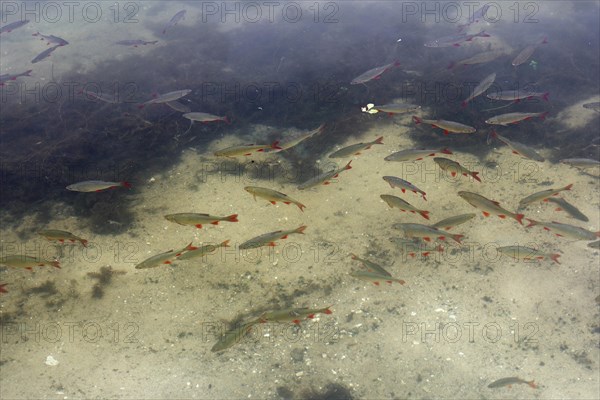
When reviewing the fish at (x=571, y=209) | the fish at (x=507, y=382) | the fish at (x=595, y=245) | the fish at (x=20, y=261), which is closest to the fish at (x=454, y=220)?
the fish at (x=571, y=209)

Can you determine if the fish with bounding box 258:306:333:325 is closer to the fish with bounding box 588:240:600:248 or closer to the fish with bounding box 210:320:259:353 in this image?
the fish with bounding box 210:320:259:353

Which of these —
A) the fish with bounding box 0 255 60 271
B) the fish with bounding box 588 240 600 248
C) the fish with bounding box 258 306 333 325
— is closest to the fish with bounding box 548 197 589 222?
the fish with bounding box 588 240 600 248

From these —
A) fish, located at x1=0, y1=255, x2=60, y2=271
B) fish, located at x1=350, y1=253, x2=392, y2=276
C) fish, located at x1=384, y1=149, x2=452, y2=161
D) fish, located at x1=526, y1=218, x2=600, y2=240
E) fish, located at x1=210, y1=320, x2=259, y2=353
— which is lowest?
fish, located at x1=210, y1=320, x2=259, y2=353

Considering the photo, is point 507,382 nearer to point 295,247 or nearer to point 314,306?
point 314,306

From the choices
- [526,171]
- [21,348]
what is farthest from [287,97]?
[21,348]

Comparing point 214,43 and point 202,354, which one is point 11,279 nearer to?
point 202,354

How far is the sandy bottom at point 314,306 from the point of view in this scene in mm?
4984

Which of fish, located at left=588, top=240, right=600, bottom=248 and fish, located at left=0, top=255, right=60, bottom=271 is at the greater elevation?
fish, located at left=588, top=240, right=600, bottom=248

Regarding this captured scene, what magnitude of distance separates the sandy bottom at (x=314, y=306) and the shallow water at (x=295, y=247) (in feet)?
0.08

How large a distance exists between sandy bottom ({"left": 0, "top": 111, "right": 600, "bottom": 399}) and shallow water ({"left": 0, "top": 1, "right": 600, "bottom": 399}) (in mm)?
24

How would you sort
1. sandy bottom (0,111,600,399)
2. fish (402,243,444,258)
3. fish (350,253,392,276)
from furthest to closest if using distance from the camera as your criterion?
fish (402,243,444,258), fish (350,253,392,276), sandy bottom (0,111,600,399)

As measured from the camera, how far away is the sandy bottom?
4984 mm

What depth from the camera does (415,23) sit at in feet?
45.0

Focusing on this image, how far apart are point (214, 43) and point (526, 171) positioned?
34.6 ft
